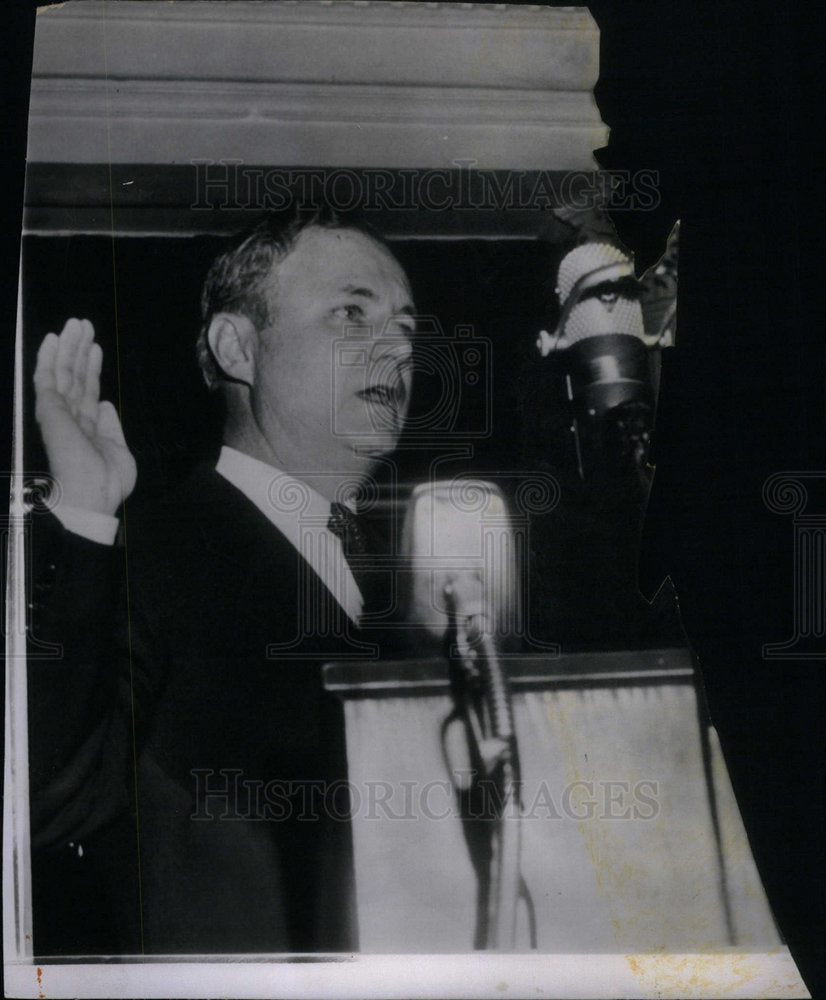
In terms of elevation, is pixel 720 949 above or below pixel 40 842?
below

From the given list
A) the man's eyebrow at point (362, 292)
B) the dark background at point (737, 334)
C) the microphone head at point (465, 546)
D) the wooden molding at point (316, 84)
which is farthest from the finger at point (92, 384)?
the microphone head at point (465, 546)

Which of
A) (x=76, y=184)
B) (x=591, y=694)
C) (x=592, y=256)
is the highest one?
(x=76, y=184)

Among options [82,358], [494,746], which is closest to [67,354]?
[82,358]

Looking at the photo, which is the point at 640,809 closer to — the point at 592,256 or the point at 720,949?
the point at 720,949

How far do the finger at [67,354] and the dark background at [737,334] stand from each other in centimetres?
11

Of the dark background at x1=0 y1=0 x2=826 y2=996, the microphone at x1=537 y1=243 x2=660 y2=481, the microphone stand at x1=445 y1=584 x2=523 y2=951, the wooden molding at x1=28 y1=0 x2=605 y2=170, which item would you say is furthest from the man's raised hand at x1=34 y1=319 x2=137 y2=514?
the microphone at x1=537 y1=243 x2=660 y2=481

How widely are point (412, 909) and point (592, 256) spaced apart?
1.33m

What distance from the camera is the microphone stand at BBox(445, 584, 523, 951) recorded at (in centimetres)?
166

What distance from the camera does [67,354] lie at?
168 centimetres

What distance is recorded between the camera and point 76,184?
5.55 ft

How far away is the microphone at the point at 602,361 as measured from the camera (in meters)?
1.70

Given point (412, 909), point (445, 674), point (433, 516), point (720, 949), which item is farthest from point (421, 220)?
point (720, 949)

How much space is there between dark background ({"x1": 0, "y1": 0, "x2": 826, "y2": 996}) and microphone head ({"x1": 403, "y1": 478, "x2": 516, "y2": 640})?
0.29 metres

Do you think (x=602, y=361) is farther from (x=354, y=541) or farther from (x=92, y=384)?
(x=92, y=384)
